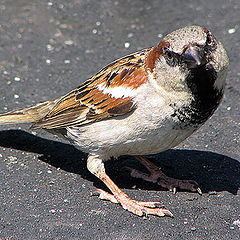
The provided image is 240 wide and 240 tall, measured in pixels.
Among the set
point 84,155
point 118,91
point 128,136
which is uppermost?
point 118,91

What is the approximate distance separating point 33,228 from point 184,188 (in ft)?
5.29

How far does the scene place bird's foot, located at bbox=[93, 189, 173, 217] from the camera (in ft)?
17.4

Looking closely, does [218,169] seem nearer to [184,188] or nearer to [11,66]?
[184,188]

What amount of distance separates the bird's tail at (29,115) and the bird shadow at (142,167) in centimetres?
38

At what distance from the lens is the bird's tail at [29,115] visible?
6.27 metres

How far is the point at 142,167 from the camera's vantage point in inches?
250

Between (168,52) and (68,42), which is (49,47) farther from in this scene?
(168,52)

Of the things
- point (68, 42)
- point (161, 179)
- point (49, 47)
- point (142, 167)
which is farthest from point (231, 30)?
point (161, 179)

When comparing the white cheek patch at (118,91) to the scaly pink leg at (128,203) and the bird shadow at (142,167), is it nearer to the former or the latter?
the scaly pink leg at (128,203)

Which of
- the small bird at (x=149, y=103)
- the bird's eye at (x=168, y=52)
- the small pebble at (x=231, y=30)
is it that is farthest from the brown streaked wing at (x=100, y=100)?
the small pebble at (x=231, y=30)

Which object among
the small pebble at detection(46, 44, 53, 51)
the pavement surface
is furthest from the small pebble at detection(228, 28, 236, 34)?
the small pebble at detection(46, 44, 53, 51)

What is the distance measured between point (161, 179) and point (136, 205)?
25.2 inches

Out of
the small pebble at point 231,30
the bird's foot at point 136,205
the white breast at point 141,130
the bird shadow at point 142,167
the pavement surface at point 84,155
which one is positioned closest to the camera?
the white breast at point 141,130

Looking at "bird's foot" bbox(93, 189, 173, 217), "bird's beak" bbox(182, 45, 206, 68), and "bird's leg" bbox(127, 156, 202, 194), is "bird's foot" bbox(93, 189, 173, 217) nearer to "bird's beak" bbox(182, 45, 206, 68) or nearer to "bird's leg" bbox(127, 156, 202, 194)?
"bird's leg" bbox(127, 156, 202, 194)
